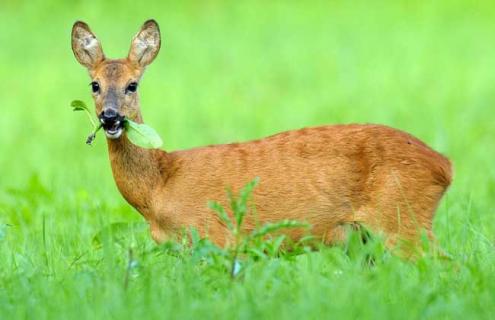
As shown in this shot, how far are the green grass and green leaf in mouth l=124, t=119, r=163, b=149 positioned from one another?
454 millimetres

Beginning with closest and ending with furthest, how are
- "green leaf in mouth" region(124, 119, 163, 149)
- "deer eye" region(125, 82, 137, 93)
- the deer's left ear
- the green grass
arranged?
the green grass → "green leaf in mouth" region(124, 119, 163, 149) → "deer eye" region(125, 82, 137, 93) → the deer's left ear

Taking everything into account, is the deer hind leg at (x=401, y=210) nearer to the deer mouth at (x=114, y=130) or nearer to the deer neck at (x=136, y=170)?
the deer neck at (x=136, y=170)

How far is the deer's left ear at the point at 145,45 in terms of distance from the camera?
6996 mm

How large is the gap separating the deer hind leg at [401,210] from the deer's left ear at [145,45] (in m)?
1.53

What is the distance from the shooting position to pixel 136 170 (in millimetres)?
6777

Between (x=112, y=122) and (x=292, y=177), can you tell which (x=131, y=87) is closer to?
(x=112, y=122)

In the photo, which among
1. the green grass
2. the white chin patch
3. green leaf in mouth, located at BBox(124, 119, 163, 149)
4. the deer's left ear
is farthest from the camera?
the deer's left ear

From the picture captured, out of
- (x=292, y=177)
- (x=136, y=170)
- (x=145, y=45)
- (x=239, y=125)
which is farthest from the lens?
A: (x=239, y=125)

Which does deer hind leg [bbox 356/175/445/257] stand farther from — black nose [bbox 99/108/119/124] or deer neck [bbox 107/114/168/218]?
black nose [bbox 99/108/119/124]

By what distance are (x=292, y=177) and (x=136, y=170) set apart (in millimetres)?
859

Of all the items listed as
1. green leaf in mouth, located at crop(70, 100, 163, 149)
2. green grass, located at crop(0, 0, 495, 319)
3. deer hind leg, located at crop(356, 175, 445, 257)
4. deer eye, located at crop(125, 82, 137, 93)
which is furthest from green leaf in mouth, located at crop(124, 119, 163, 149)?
deer hind leg, located at crop(356, 175, 445, 257)

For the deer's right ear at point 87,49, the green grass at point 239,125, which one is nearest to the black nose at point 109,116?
the green grass at point 239,125

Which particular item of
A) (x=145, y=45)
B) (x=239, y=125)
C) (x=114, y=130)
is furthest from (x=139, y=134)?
(x=239, y=125)

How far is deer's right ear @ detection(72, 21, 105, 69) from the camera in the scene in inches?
278
